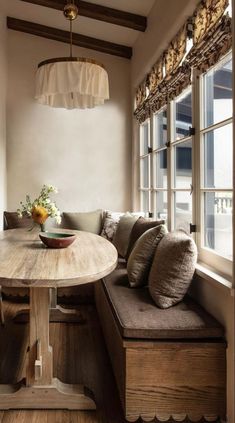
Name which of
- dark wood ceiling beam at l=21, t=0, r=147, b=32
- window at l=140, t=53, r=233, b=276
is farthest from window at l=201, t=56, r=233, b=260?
dark wood ceiling beam at l=21, t=0, r=147, b=32

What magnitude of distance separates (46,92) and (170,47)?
3.68 feet

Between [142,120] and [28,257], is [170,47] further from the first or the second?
[28,257]

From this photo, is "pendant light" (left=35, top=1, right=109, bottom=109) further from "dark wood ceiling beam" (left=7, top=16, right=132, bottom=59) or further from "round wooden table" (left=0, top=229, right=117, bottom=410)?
Answer: "dark wood ceiling beam" (left=7, top=16, right=132, bottom=59)

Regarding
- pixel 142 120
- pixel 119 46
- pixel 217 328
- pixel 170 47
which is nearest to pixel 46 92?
pixel 170 47

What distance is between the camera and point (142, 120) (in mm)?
4461

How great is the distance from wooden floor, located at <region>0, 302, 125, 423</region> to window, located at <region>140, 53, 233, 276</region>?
39.9 inches

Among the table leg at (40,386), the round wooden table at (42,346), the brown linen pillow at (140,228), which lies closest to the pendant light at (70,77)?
the brown linen pillow at (140,228)

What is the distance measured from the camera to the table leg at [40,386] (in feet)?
6.70

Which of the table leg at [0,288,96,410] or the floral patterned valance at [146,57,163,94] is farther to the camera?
the floral patterned valance at [146,57,163,94]

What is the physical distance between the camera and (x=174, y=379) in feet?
6.32

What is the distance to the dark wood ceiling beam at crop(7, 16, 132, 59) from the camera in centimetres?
479

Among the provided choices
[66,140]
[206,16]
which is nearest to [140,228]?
[206,16]

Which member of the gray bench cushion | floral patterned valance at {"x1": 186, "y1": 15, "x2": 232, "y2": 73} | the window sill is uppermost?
floral patterned valance at {"x1": 186, "y1": 15, "x2": 232, "y2": 73}

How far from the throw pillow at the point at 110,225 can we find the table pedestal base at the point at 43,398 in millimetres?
2398
